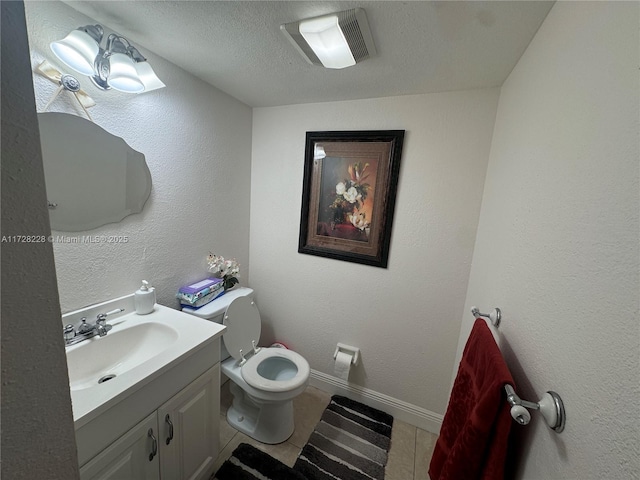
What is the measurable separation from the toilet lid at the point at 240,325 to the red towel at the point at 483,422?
4.01 feet

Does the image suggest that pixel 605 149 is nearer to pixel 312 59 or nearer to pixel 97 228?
pixel 312 59

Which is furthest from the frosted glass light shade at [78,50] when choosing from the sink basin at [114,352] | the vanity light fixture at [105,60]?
the sink basin at [114,352]

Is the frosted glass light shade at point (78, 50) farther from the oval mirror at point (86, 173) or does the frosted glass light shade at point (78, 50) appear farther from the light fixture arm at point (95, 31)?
the oval mirror at point (86, 173)

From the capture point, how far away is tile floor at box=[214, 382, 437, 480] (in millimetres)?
1398

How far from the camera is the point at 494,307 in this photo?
39.4 inches

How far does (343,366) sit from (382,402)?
396 mm

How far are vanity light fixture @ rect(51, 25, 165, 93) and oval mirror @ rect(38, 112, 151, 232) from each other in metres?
0.19

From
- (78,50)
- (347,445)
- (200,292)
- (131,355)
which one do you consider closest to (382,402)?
(347,445)

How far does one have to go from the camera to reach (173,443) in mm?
1033

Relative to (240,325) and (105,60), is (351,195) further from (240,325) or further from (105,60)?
(105,60)

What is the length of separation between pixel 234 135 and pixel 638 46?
1796 mm

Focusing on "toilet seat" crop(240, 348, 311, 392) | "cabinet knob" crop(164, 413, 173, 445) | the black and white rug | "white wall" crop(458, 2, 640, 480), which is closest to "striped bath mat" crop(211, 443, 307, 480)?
the black and white rug

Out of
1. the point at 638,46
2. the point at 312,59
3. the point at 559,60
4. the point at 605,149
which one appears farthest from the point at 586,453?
the point at 312,59

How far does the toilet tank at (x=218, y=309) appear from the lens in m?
1.45
